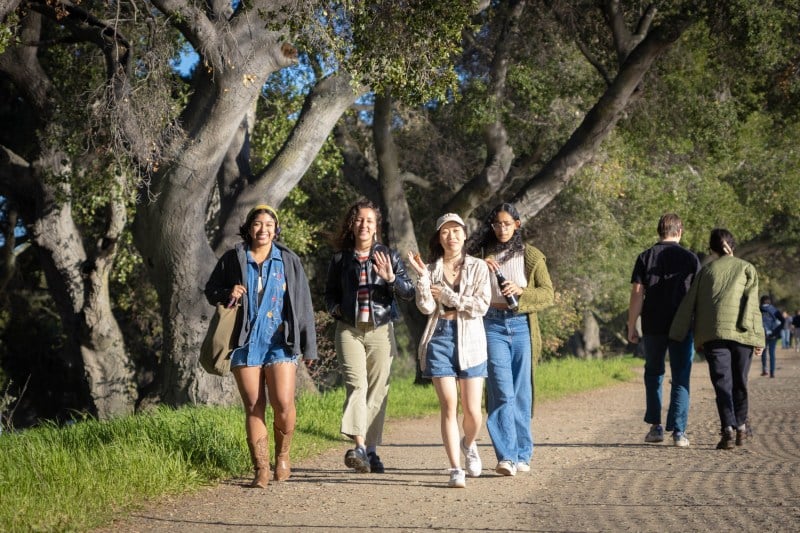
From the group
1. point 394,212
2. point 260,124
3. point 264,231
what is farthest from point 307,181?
point 264,231

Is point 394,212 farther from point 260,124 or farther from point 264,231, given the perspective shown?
point 264,231

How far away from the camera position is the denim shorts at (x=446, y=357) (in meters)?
7.46

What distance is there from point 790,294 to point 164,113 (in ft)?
213

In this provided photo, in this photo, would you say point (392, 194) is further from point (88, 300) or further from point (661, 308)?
point (661, 308)

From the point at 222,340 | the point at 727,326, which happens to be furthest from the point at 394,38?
the point at 222,340

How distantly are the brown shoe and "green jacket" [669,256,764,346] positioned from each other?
79cm

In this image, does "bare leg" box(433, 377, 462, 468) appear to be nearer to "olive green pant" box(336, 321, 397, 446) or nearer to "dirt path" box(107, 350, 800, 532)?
"dirt path" box(107, 350, 800, 532)

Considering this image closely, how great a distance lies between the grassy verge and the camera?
19.6 ft

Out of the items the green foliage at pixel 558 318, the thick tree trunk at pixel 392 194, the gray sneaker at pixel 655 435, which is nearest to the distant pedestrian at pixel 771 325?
the green foliage at pixel 558 318

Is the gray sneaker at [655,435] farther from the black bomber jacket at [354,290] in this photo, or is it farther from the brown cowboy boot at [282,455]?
the brown cowboy boot at [282,455]

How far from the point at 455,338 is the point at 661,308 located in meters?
3.14

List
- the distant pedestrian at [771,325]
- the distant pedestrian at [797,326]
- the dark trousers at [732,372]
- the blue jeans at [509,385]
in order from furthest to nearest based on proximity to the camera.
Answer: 1. the distant pedestrian at [797,326]
2. the distant pedestrian at [771,325]
3. the dark trousers at [732,372]
4. the blue jeans at [509,385]

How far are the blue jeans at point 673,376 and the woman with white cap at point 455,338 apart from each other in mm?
2782

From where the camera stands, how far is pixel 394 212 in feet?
57.5
